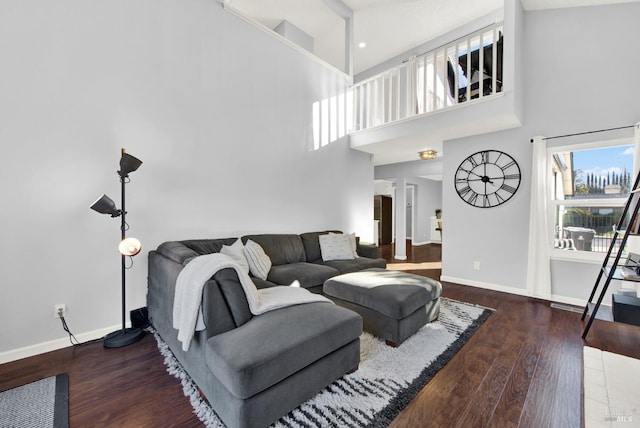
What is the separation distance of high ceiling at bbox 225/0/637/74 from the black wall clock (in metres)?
2.62

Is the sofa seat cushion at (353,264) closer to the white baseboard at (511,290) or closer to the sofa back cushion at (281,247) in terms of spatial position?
the sofa back cushion at (281,247)

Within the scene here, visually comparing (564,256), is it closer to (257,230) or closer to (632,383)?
(632,383)

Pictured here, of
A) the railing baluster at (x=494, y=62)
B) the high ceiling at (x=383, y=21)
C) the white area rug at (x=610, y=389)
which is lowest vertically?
the white area rug at (x=610, y=389)

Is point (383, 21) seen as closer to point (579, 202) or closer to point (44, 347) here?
point (579, 202)

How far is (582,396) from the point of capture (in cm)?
165

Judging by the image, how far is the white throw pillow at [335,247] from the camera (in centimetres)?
379

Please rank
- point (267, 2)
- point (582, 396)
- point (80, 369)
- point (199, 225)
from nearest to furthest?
1. point (582, 396)
2. point (80, 369)
3. point (199, 225)
4. point (267, 2)

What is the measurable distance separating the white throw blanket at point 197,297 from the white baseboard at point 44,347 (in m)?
1.30

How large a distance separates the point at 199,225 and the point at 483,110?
3.59 metres

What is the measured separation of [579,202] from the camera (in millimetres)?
3277

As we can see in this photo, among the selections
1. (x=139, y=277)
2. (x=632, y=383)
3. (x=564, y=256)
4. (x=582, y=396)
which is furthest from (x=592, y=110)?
(x=139, y=277)

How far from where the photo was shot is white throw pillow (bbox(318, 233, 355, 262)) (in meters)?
3.79

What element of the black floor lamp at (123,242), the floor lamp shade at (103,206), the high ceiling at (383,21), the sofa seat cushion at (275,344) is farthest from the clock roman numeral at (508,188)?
the floor lamp shade at (103,206)

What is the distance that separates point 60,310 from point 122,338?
20.4 inches
